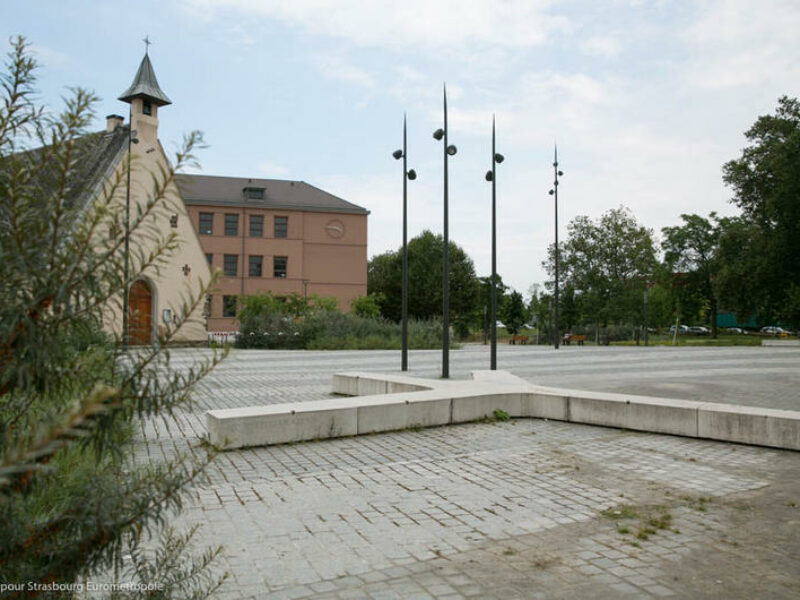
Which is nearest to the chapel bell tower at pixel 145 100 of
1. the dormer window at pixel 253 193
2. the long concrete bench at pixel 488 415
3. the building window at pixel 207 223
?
the building window at pixel 207 223

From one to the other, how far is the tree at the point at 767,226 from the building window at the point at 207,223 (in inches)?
1589

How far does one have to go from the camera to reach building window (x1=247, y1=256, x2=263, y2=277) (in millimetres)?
57031

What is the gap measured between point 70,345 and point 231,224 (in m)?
56.6

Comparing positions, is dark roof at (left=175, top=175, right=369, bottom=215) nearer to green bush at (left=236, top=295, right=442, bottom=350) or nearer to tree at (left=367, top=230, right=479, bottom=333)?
tree at (left=367, top=230, right=479, bottom=333)

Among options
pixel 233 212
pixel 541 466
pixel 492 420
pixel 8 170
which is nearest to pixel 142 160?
pixel 8 170

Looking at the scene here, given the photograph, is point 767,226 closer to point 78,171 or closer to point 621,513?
point 621,513

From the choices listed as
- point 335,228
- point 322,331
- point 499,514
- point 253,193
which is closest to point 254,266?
point 253,193

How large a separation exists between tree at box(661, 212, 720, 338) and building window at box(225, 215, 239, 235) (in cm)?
4413

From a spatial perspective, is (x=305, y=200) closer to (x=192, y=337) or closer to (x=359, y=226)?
(x=359, y=226)

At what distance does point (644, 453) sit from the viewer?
7.52 metres

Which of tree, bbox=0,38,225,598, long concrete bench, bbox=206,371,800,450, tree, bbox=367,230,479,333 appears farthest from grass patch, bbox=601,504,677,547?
tree, bbox=367,230,479,333

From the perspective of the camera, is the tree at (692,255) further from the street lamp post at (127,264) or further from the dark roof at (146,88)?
the street lamp post at (127,264)

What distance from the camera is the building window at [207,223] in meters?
55.6

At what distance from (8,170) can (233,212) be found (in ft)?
186
